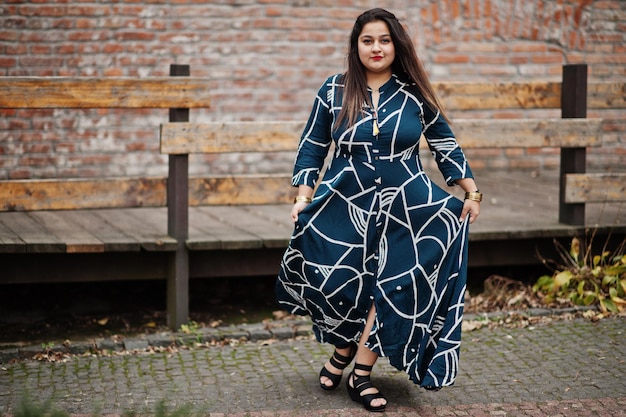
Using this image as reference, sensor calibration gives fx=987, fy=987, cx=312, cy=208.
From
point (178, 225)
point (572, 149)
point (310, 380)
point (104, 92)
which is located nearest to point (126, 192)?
point (178, 225)

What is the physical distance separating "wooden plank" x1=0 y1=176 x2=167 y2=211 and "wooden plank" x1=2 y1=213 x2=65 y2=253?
0.69 feet

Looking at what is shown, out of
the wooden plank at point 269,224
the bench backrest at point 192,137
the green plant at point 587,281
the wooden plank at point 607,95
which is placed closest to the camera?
the bench backrest at point 192,137

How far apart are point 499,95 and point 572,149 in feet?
2.22

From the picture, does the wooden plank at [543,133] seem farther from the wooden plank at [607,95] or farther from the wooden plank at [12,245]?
the wooden plank at [12,245]

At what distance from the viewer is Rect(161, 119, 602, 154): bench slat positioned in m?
6.00

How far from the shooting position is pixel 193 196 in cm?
621

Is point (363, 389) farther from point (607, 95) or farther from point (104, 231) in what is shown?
point (607, 95)

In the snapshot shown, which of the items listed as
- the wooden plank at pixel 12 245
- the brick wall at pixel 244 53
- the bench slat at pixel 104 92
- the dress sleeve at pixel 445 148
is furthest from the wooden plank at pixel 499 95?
the wooden plank at pixel 12 245

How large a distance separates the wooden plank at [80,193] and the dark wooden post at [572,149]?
2.75 metres

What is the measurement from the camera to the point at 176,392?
16.0 feet

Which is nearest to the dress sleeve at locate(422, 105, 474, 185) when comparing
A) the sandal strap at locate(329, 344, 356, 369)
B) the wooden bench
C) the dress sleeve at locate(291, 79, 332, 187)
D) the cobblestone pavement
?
the dress sleeve at locate(291, 79, 332, 187)

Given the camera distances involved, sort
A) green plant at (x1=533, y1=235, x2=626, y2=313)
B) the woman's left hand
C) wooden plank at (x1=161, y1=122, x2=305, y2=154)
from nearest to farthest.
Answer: the woman's left hand → wooden plank at (x1=161, y1=122, x2=305, y2=154) → green plant at (x1=533, y1=235, x2=626, y2=313)

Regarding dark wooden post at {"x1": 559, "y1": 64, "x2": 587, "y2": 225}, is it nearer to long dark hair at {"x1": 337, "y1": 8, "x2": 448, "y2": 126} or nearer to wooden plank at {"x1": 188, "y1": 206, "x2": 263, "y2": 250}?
wooden plank at {"x1": 188, "y1": 206, "x2": 263, "y2": 250}

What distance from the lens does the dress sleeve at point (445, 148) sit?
4605mm
